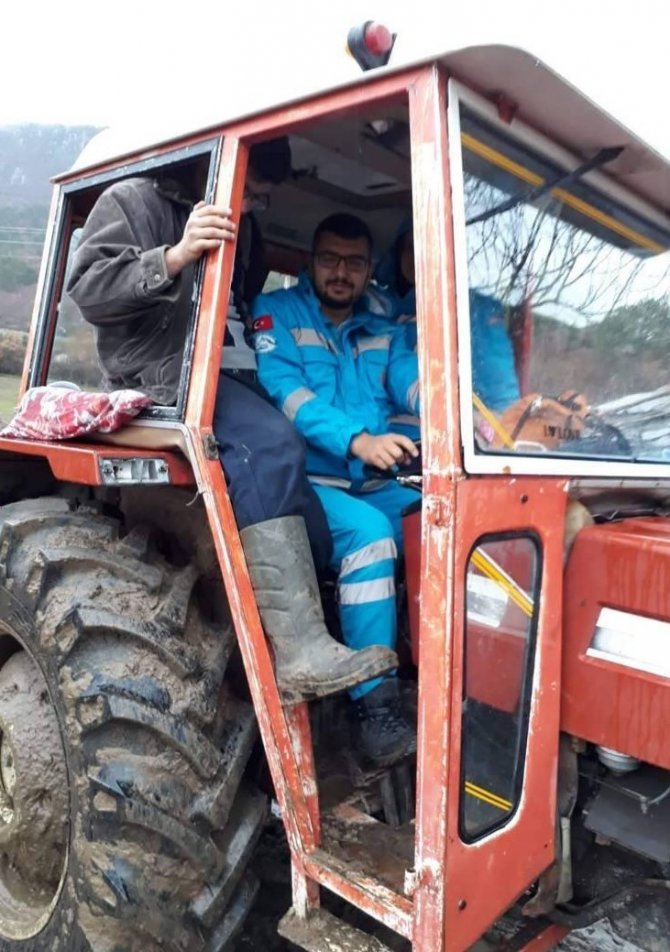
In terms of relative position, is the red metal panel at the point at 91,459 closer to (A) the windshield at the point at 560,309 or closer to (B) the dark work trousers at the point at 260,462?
(B) the dark work trousers at the point at 260,462

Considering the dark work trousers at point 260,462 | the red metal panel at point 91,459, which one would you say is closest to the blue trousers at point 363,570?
the dark work trousers at point 260,462

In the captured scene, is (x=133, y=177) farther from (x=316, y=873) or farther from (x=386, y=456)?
(x=316, y=873)

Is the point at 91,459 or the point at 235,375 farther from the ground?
the point at 235,375

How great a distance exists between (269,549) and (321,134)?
128 cm

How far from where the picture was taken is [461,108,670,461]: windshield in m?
1.68

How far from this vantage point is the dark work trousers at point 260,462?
6.27ft

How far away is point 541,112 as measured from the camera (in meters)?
1.67

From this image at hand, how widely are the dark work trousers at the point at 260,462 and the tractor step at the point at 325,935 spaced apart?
867mm

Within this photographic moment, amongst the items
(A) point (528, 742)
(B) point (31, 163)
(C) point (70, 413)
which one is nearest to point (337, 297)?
(C) point (70, 413)

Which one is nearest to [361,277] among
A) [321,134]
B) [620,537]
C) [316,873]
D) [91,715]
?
[321,134]

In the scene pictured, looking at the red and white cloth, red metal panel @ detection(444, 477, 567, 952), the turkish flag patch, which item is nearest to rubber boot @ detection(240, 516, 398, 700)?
red metal panel @ detection(444, 477, 567, 952)

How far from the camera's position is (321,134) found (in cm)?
246

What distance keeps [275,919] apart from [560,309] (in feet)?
6.14

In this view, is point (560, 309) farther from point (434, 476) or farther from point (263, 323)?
point (263, 323)
